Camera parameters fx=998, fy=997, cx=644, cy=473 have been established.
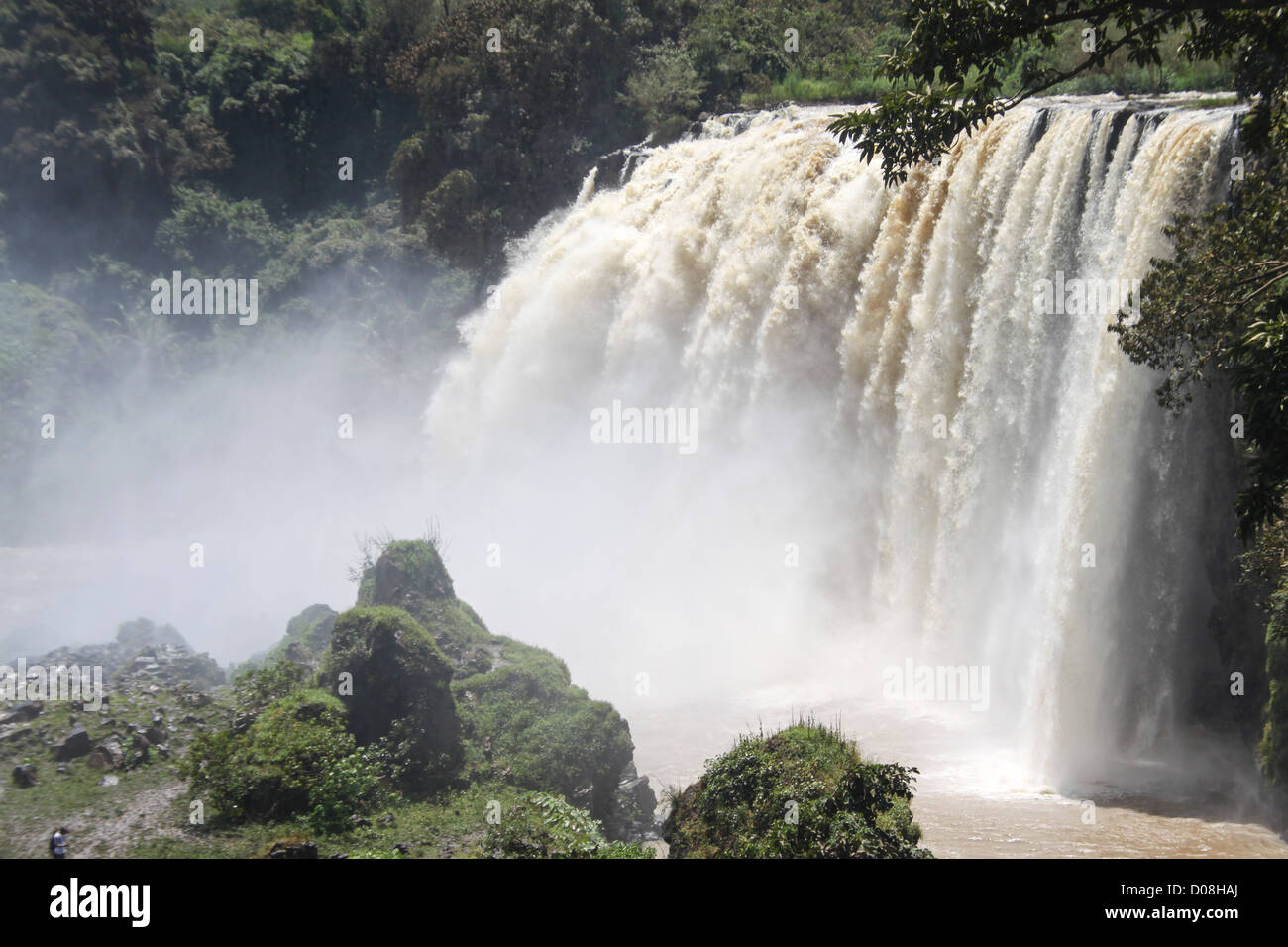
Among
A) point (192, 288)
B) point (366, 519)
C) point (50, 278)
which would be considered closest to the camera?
point (366, 519)

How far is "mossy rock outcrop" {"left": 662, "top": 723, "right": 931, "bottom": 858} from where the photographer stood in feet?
29.6

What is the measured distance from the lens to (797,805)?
383 inches

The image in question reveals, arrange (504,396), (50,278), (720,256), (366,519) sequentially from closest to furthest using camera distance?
(720,256), (504,396), (366,519), (50,278)

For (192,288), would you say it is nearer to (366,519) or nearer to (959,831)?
(366,519)

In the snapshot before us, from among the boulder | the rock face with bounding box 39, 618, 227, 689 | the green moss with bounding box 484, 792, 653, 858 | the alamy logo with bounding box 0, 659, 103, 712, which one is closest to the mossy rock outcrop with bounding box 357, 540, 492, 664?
the rock face with bounding box 39, 618, 227, 689

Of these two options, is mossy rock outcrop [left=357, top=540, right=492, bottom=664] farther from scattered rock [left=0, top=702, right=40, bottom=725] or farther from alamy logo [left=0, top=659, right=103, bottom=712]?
scattered rock [left=0, top=702, right=40, bottom=725]

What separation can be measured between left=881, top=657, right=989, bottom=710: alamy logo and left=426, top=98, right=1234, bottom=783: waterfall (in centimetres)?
21

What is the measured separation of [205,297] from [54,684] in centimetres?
2764

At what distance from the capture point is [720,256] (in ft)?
71.7

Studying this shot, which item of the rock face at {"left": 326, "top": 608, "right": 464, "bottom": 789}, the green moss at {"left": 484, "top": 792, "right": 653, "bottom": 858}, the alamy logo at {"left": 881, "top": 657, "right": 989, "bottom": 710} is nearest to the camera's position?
the green moss at {"left": 484, "top": 792, "right": 653, "bottom": 858}
